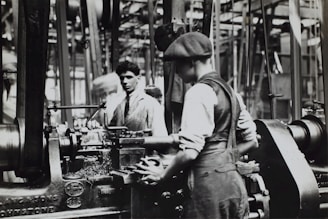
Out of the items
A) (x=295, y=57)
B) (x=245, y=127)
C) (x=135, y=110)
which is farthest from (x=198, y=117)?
(x=295, y=57)

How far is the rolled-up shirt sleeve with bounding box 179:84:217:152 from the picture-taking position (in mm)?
1931

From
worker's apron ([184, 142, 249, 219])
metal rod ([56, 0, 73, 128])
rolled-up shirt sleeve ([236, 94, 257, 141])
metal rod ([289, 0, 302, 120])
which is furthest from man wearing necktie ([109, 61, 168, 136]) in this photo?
metal rod ([289, 0, 302, 120])

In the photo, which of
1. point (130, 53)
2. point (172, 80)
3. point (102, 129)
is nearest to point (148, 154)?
point (102, 129)

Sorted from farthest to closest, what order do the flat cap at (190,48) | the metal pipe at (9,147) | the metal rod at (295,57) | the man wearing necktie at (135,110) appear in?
the metal rod at (295,57)
the man wearing necktie at (135,110)
the metal pipe at (9,147)
the flat cap at (190,48)

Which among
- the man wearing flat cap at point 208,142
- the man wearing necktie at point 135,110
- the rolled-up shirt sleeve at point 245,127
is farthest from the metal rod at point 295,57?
the man wearing flat cap at point 208,142

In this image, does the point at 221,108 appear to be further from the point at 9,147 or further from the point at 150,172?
the point at 9,147

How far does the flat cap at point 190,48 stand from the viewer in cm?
203

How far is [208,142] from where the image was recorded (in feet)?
6.72

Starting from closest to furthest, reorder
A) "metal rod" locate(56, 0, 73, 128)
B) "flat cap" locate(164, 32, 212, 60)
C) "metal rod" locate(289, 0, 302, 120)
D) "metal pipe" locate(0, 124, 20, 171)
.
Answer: "flat cap" locate(164, 32, 212, 60), "metal pipe" locate(0, 124, 20, 171), "metal rod" locate(56, 0, 73, 128), "metal rod" locate(289, 0, 302, 120)

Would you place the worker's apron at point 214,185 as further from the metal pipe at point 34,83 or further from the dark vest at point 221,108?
the metal pipe at point 34,83

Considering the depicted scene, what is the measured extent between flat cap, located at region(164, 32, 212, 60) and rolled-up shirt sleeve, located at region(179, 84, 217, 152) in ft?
0.50

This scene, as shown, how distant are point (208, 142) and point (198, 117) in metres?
0.17

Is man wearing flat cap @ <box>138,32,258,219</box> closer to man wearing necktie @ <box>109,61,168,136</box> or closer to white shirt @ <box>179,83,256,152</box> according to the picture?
white shirt @ <box>179,83,256,152</box>

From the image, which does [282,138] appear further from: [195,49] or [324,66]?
[195,49]
